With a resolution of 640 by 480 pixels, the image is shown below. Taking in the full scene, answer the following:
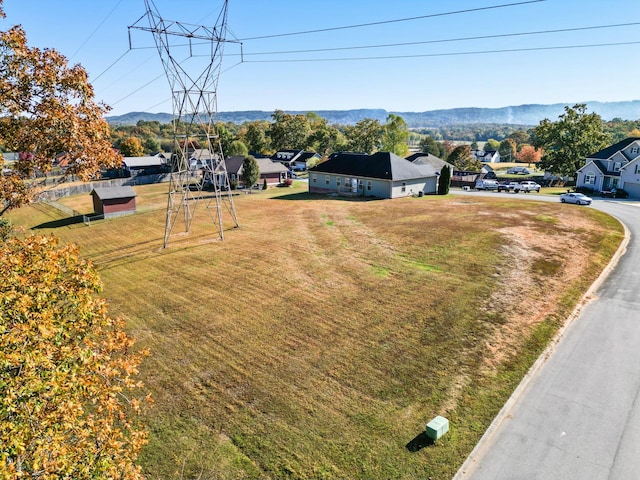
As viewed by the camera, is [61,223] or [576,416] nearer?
[576,416]

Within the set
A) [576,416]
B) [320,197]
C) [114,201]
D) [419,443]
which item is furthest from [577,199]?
[114,201]

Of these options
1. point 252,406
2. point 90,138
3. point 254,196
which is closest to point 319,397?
point 252,406

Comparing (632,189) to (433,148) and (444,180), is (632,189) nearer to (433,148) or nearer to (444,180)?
(444,180)

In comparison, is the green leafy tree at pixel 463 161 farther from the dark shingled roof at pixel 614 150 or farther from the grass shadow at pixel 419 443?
the grass shadow at pixel 419 443

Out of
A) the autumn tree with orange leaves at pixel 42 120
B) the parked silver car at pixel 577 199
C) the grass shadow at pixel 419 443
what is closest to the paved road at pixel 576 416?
the grass shadow at pixel 419 443

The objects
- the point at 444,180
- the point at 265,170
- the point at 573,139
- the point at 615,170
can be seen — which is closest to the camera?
the point at 444,180

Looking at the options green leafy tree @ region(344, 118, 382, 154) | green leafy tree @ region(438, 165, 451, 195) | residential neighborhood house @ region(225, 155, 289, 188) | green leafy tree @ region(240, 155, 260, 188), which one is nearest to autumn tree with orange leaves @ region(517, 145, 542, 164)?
green leafy tree @ region(344, 118, 382, 154)

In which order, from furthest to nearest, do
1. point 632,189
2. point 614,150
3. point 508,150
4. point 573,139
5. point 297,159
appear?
point 508,150
point 297,159
point 573,139
point 614,150
point 632,189
